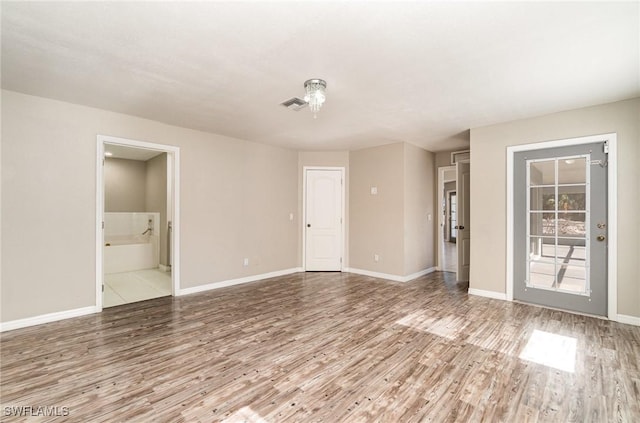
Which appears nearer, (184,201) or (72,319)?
(72,319)

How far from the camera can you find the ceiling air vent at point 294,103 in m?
3.28

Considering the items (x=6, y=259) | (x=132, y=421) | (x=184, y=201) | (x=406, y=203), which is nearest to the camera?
(x=132, y=421)

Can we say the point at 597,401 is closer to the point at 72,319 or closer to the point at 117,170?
the point at 72,319

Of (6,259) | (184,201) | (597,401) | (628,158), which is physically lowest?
(597,401)

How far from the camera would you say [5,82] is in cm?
285

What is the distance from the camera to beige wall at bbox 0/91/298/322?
309 cm

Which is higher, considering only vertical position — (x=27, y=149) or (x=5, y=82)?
(x=5, y=82)

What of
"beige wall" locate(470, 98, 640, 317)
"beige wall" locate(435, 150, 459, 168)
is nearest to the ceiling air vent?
"beige wall" locate(470, 98, 640, 317)

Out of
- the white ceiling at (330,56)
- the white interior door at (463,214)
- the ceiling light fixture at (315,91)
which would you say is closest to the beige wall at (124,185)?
the white ceiling at (330,56)

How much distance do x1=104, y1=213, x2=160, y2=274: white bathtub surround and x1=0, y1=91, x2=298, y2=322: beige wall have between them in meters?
2.47

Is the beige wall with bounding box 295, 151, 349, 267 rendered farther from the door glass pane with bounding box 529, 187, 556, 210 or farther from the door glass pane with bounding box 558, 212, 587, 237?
the door glass pane with bounding box 558, 212, 587, 237

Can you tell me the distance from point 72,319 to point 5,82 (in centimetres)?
260

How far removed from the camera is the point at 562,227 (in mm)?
3721

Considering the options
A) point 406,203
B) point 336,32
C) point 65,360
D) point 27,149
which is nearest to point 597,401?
point 336,32
